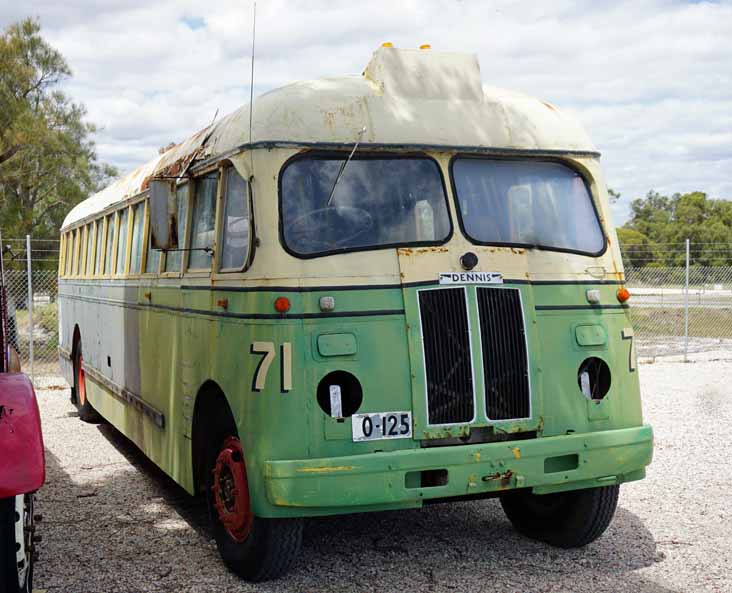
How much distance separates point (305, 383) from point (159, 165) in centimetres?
317

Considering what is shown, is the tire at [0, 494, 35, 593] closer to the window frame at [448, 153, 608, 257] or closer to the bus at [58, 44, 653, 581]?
the bus at [58, 44, 653, 581]

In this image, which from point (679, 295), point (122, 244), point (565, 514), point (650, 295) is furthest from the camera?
point (679, 295)

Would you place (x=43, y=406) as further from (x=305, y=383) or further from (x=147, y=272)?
(x=305, y=383)

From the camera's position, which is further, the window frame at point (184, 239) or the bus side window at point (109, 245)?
the bus side window at point (109, 245)

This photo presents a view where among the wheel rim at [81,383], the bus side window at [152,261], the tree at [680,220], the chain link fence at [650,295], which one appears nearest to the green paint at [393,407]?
the bus side window at [152,261]

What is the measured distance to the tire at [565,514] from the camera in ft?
18.5

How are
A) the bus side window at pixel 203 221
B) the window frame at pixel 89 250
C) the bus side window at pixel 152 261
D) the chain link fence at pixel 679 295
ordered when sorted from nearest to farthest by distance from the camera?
the bus side window at pixel 203 221
the bus side window at pixel 152 261
the window frame at pixel 89 250
the chain link fence at pixel 679 295

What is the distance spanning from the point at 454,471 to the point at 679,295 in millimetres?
17742

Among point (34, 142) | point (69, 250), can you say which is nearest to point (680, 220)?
point (34, 142)

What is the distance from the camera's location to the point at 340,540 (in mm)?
6105

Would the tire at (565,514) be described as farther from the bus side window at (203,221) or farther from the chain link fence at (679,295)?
the chain link fence at (679,295)

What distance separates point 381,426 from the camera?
4.89 metres

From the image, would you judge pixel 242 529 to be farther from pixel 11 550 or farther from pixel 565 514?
pixel 565 514

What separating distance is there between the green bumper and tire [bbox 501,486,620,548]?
28 centimetres
